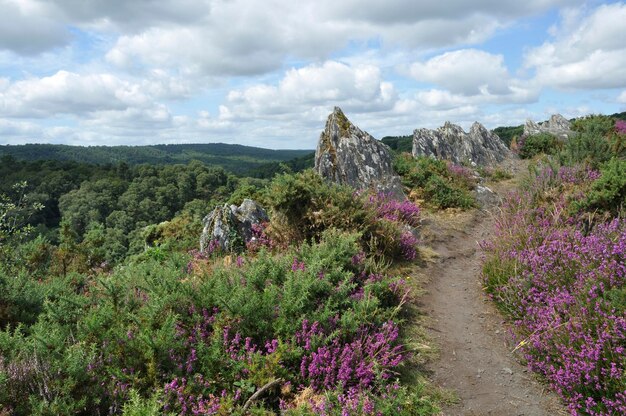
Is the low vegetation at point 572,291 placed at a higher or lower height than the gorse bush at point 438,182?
lower

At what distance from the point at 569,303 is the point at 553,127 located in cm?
2831

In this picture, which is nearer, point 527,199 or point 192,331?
point 192,331

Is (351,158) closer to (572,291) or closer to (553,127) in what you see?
(572,291)

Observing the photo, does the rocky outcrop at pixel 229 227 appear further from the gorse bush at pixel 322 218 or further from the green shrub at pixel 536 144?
the green shrub at pixel 536 144

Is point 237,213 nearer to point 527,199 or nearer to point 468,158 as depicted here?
point 527,199

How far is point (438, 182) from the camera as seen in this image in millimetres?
14461

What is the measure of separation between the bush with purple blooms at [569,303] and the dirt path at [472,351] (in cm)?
22

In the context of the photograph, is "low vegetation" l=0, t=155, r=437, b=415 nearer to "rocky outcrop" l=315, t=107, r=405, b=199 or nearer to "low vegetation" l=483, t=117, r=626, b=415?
"low vegetation" l=483, t=117, r=626, b=415

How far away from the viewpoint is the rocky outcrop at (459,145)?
874 inches

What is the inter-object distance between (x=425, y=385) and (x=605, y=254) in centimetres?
286

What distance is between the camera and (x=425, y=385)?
Result: 4.63m

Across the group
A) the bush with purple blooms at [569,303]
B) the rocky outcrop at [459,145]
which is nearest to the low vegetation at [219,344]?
the bush with purple blooms at [569,303]

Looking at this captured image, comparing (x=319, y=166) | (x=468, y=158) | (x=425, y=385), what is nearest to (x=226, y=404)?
(x=425, y=385)

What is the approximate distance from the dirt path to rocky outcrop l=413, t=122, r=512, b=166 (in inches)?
549
